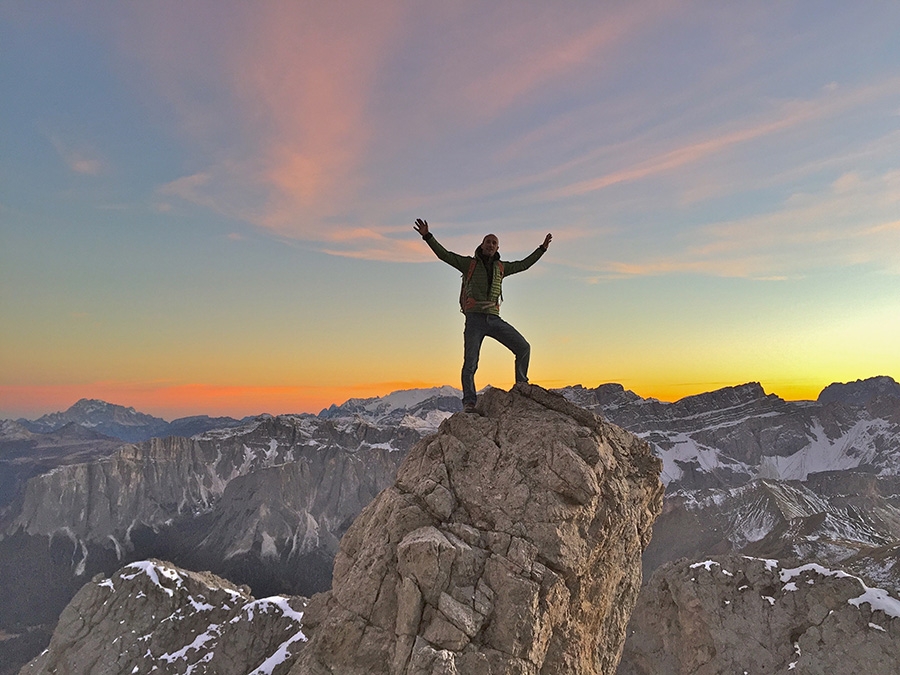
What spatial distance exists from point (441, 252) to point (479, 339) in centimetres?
311

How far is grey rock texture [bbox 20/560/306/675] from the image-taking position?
82938 millimetres

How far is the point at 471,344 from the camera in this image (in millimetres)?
16094

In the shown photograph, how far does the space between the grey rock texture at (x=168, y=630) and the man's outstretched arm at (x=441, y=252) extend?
81.9 metres

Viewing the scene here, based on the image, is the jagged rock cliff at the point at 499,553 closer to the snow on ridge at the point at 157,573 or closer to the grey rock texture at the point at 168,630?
the grey rock texture at the point at 168,630

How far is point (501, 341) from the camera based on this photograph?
16641 mm

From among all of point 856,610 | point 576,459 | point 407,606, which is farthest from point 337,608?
point 856,610

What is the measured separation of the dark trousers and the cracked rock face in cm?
116

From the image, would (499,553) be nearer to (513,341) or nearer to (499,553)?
(499,553)

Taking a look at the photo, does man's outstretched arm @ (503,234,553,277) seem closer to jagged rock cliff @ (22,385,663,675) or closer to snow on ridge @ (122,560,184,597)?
jagged rock cliff @ (22,385,663,675)

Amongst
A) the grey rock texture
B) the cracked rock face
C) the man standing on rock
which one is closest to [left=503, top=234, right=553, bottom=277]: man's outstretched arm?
the man standing on rock

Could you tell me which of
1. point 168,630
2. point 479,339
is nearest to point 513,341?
point 479,339

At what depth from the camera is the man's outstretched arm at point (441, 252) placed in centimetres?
1494

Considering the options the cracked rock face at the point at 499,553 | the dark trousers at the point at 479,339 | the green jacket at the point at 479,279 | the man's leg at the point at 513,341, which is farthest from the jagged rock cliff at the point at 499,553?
the green jacket at the point at 479,279

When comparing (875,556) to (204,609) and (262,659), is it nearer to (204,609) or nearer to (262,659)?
(262,659)
